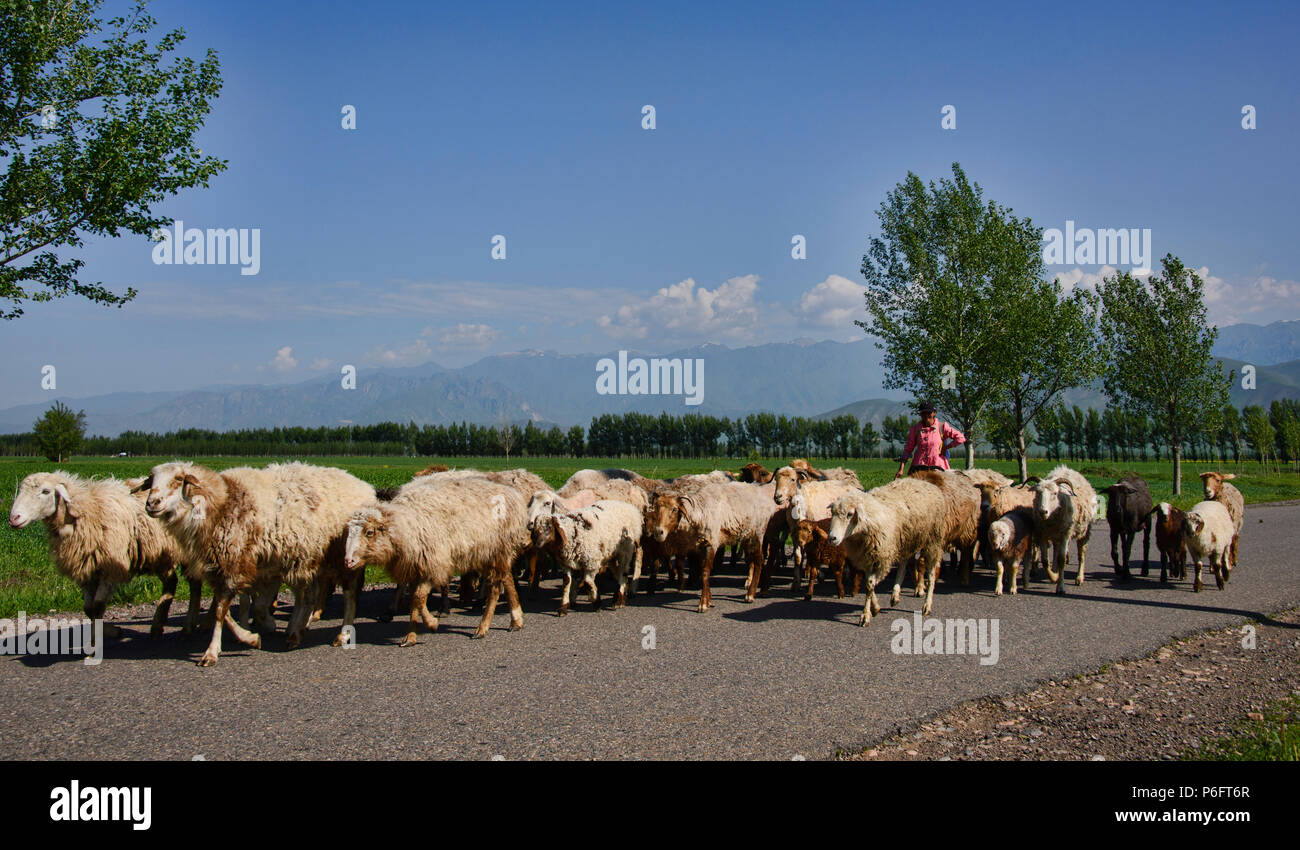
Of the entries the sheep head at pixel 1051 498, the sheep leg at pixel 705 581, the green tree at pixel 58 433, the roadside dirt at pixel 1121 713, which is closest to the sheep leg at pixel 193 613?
the sheep leg at pixel 705 581

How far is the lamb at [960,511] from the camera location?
13172 millimetres

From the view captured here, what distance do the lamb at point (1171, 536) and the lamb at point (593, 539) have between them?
1034 centimetres

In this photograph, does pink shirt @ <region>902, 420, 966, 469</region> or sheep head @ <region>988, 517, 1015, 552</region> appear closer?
sheep head @ <region>988, 517, 1015, 552</region>

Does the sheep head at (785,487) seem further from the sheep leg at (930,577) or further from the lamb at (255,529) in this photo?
the lamb at (255,529)

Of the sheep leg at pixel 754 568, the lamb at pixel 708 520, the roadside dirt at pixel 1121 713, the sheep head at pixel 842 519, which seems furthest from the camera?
the sheep leg at pixel 754 568

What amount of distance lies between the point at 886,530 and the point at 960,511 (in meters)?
2.71

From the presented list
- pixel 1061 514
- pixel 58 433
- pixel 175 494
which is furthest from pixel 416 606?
pixel 58 433

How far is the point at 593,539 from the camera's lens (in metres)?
12.0

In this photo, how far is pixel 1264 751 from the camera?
→ 19.9ft

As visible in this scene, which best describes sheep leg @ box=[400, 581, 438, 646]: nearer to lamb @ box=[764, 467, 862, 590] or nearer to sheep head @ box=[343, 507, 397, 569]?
sheep head @ box=[343, 507, 397, 569]

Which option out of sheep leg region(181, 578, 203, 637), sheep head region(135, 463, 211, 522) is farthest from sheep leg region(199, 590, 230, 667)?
sheep leg region(181, 578, 203, 637)

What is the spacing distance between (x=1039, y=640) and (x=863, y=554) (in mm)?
2645

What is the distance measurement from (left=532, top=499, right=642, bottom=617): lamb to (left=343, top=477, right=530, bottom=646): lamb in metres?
0.61

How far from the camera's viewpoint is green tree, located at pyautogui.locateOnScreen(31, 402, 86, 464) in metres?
81.2
